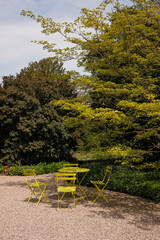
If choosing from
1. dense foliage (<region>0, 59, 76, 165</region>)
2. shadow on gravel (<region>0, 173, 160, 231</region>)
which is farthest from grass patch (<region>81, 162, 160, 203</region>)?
dense foliage (<region>0, 59, 76, 165</region>)

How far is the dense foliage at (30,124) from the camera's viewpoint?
1218 cm

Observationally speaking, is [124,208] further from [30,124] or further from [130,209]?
[30,124]

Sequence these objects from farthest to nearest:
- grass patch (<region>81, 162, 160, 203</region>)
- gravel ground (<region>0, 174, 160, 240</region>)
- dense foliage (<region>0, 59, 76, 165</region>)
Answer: dense foliage (<region>0, 59, 76, 165</region>) < grass patch (<region>81, 162, 160, 203</region>) < gravel ground (<region>0, 174, 160, 240</region>)

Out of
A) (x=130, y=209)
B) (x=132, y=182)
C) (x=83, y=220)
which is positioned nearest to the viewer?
(x=83, y=220)

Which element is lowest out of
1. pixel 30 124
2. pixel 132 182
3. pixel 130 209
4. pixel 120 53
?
pixel 130 209

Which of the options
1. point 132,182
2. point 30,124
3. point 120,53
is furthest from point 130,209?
point 30,124

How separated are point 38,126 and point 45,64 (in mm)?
8716

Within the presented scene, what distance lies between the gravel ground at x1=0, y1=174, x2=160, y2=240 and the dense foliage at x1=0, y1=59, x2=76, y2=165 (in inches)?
216

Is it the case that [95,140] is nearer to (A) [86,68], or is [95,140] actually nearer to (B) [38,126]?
(A) [86,68]

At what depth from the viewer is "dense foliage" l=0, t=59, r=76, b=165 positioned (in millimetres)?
12180

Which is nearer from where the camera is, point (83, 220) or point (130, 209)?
point (83, 220)

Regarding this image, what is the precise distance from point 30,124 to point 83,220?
784 centimetres

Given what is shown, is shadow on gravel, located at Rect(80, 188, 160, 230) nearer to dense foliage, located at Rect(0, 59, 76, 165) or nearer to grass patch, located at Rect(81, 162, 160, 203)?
grass patch, located at Rect(81, 162, 160, 203)

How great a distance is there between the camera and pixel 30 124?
12.2 m
